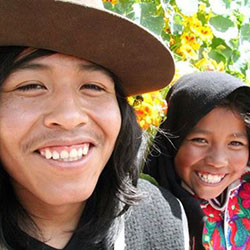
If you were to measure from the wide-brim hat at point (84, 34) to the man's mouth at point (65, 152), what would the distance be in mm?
213

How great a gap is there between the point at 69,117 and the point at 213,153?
79cm

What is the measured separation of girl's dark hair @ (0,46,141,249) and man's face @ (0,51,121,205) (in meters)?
0.14

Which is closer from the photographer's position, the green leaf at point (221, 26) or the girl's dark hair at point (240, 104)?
the girl's dark hair at point (240, 104)

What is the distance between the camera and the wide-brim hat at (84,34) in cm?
103

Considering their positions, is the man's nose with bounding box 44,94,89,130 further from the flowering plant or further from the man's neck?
the flowering plant

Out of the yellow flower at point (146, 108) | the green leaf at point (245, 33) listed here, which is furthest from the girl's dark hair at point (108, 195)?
the green leaf at point (245, 33)

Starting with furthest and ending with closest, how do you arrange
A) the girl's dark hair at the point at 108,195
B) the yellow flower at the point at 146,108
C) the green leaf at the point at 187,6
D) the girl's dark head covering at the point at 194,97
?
the green leaf at the point at 187,6, the girl's dark head covering at the point at 194,97, the yellow flower at the point at 146,108, the girl's dark hair at the point at 108,195

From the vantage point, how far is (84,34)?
1.12 metres

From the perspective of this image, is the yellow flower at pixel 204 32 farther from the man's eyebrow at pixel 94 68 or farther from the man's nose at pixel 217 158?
A: the man's eyebrow at pixel 94 68

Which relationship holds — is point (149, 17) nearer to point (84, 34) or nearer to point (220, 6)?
point (220, 6)

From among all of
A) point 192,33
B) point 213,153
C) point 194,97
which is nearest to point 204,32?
point 192,33

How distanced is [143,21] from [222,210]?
0.76 metres

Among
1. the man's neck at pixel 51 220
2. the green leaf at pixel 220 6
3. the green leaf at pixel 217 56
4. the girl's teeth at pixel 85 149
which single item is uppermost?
the green leaf at pixel 220 6

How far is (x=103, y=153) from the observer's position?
1.26 meters
